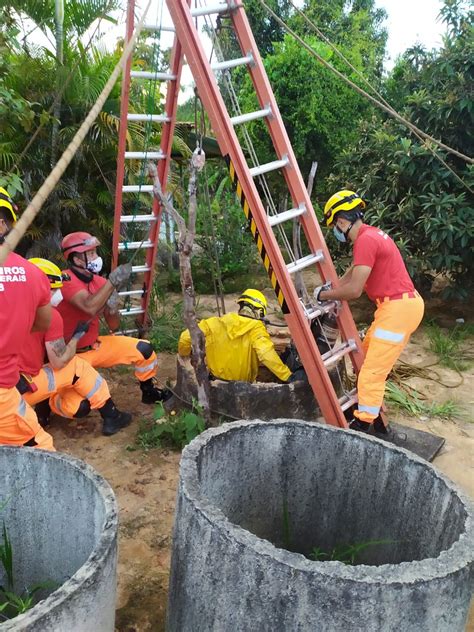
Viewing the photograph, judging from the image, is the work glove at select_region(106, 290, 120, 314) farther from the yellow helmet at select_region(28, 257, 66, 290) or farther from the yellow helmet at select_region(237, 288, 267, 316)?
the yellow helmet at select_region(237, 288, 267, 316)

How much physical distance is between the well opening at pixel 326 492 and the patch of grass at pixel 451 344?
360cm

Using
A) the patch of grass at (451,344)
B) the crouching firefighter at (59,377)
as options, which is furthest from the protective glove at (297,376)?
the patch of grass at (451,344)

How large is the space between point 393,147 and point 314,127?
10.9 feet

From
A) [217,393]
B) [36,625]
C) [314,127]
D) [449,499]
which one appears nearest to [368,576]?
[449,499]

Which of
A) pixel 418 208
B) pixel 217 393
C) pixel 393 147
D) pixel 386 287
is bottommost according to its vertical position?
pixel 217 393

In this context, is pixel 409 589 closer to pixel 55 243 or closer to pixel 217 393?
pixel 217 393

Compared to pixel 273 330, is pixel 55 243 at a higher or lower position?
higher

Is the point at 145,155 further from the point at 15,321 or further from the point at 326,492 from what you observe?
the point at 326,492

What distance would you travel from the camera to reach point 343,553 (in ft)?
Answer: 8.68

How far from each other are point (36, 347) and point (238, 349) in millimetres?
1491

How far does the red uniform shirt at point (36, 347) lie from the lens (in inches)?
146

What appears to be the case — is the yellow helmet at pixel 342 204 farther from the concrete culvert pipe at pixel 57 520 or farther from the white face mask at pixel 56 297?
the concrete culvert pipe at pixel 57 520

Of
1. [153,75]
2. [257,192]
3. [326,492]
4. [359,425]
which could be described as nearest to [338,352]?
[359,425]

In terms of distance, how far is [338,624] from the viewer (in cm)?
162
